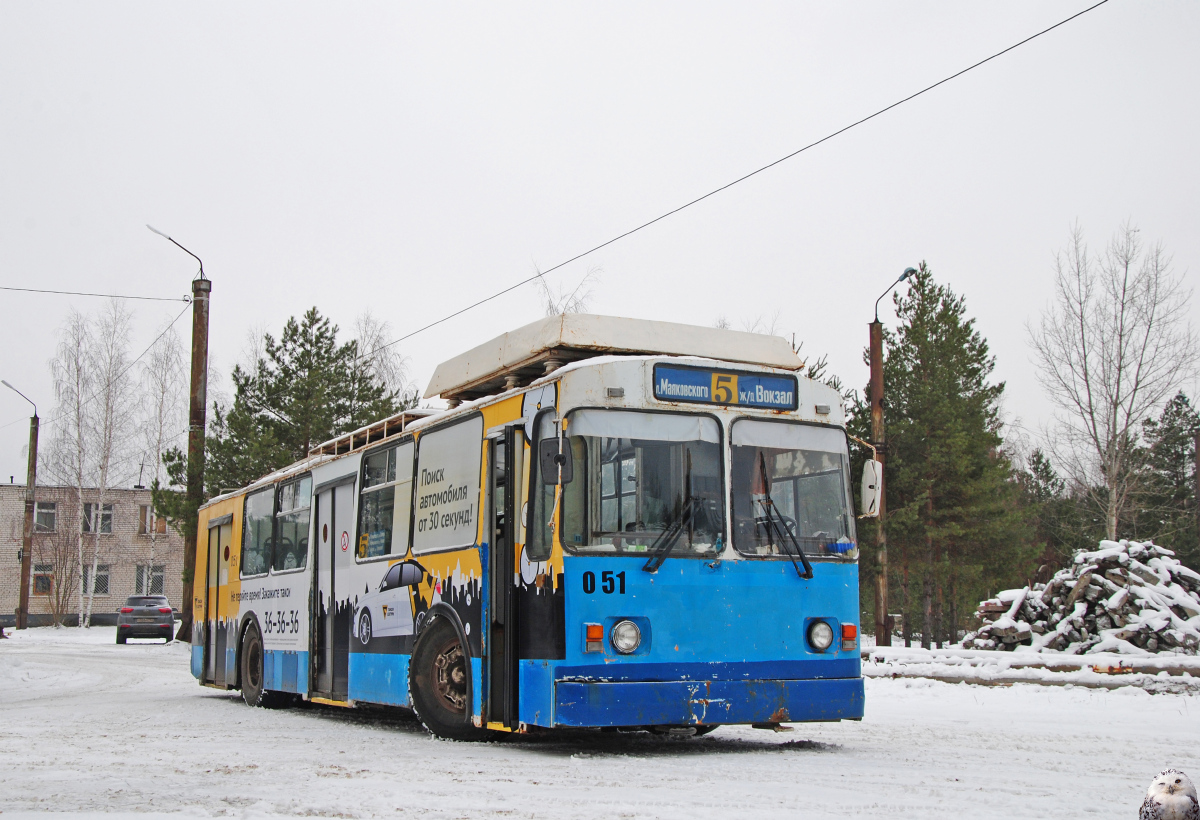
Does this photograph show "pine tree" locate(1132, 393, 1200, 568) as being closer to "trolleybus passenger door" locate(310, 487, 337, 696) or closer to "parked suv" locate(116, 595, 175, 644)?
"parked suv" locate(116, 595, 175, 644)

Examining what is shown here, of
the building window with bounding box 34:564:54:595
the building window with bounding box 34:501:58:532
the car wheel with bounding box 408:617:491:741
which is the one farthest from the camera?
the building window with bounding box 34:501:58:532

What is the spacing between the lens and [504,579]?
8930 mm

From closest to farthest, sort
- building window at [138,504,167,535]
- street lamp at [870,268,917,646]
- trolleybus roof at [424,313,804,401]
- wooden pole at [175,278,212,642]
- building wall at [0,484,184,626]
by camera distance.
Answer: trolleybus roof at [424,313,804,401]
street lamp at [870,268,917,646]
wooden pole at [175,278,212,642]
building wall at [0,484,184,626]
building window at [138,504,167,535]

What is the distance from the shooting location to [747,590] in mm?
8672

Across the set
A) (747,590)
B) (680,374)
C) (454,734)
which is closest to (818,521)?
(747,590)

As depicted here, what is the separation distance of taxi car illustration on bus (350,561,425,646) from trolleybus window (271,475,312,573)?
215 cm

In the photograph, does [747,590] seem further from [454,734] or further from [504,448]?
[454,734]

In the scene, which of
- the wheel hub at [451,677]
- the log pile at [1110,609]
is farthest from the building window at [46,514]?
the wheel hub at [451,677]

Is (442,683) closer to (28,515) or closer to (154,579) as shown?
(28,515)

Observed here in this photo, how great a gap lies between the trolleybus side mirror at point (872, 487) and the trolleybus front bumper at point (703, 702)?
1.30 metres

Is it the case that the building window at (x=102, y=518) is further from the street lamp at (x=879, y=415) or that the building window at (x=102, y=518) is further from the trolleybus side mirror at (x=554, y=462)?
the trolleybus side mirror at (x=554, y=462)

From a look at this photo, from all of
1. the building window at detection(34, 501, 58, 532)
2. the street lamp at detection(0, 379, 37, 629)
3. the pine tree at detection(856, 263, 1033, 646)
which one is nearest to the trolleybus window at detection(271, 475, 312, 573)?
the pine tree at detection(856, 263, 1033, 646)

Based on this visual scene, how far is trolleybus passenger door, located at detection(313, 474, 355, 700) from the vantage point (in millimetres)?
12094

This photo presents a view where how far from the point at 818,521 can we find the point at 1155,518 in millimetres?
43738
